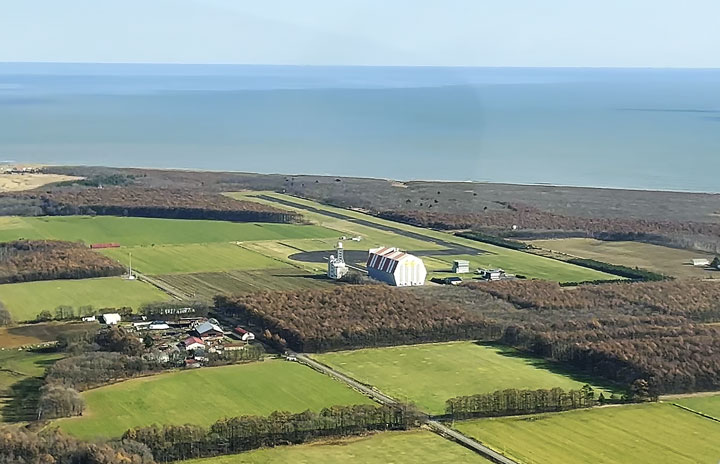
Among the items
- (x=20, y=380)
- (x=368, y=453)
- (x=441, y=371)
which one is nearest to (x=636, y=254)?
(x=441, y=371)

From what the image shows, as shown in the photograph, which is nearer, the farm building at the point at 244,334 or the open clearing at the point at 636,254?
the farm building at the point at 244,334

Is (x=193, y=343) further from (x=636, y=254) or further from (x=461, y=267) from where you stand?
(x=636, y=254)

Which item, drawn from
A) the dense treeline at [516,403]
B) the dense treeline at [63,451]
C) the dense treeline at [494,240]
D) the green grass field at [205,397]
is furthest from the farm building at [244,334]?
the dense treeline at [494,240]

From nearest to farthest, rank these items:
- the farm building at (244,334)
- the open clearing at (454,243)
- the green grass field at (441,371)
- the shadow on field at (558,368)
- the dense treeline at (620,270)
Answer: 1. the green grass field at (441,371)
2. the shadow on field at (558,368)
3. the farm building at (244,334)
4. the dense treeline at (620,270)
5. the open clearing at (454,243)

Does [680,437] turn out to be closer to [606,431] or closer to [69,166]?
[606,431]

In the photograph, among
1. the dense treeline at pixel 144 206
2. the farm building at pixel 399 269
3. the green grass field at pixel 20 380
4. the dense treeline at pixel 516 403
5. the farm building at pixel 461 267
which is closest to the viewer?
the green grass field at pixel 20 380

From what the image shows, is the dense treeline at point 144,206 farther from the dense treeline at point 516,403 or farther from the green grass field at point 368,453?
the green grass field at point 368,453
